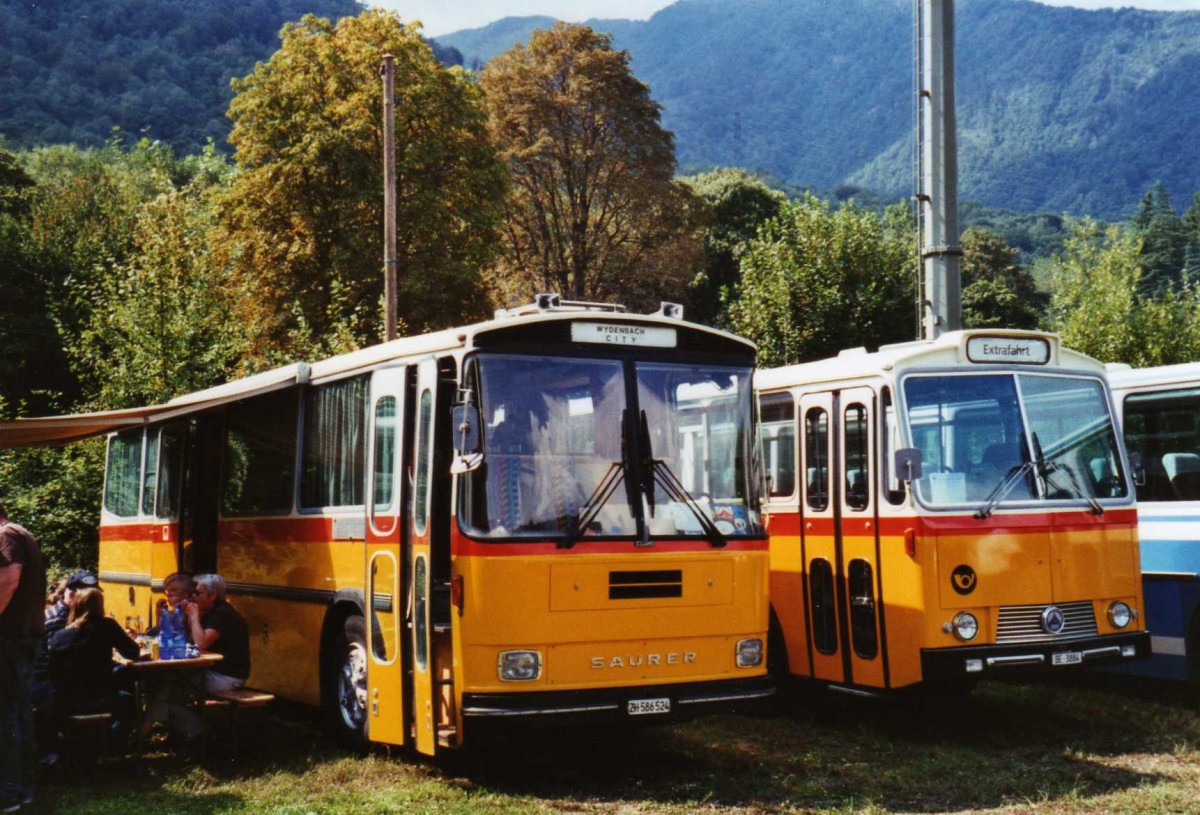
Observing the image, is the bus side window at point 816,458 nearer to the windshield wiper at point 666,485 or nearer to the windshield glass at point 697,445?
the windshield glass at point 697,445

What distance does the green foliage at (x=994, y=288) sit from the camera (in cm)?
5097

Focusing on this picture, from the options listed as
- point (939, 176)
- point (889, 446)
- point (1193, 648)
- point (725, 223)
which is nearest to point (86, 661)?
point (889, 446)

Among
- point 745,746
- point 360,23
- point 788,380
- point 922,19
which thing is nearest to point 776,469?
point 788,380

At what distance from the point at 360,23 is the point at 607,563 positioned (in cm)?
2968

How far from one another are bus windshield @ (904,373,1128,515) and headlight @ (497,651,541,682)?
355 cm

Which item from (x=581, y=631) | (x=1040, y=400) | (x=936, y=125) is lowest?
(x=581, y=631)

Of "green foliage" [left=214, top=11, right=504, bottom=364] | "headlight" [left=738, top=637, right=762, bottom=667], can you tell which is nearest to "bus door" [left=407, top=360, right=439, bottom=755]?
"headlight" [left=738, top=637, right=762, bottom=667]

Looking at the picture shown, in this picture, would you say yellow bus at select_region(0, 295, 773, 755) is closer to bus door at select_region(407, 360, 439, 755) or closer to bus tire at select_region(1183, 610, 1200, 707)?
bus door at select_region(407, 360, 439, 755)

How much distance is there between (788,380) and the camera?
12539 millimetres

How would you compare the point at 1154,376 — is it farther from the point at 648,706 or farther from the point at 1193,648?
the point at 648,706

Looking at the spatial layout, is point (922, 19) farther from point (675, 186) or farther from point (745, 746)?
point (675, 186)

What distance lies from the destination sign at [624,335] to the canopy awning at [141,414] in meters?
3.48

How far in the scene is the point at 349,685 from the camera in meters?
10.9

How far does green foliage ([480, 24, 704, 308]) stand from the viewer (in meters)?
43.0
